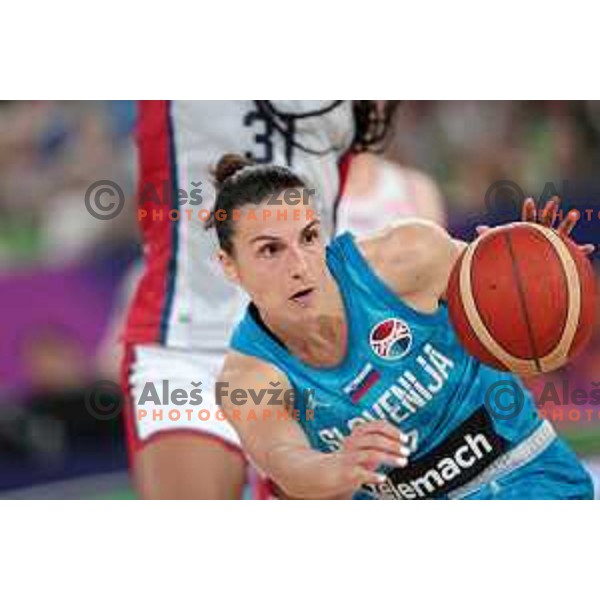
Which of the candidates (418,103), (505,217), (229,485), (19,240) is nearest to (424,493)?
(229,485)

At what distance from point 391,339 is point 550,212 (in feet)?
1.70

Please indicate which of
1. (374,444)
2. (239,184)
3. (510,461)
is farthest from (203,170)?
(510,461)

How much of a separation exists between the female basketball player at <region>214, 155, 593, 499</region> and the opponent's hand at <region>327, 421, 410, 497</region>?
1cm

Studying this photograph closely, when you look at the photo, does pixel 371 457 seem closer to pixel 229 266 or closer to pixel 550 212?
pixel 229 266

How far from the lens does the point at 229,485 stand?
9.95 feet

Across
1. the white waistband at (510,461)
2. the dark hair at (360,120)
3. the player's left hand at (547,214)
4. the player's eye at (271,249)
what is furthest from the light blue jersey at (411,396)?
the player's left hand at (547,214)

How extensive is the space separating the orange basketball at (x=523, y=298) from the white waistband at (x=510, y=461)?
21 cm

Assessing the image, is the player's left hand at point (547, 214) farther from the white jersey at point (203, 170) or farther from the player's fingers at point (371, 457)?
the player's fingers at point (371, 457)

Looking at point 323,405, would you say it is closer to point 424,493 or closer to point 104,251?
point 424,493

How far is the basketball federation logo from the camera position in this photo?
290 cm

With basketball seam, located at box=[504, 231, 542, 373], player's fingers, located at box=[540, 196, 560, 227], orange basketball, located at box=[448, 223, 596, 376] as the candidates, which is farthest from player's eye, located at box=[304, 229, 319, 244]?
player's fingers, located at box=[540, 196, 560, 227]

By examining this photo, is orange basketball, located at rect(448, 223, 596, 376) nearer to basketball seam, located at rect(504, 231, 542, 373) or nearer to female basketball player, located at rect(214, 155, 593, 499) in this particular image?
basketball seam, located at rect(504, 231, 542, 373)

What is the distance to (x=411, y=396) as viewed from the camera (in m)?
2.91

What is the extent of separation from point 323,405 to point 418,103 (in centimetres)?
76
